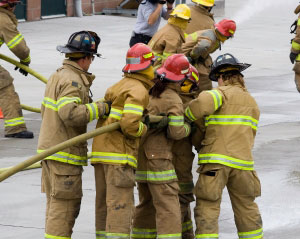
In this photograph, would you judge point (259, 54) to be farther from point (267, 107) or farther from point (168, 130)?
point (168, 130)

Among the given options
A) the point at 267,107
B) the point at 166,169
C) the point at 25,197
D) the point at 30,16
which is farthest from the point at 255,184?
the point at 30,16

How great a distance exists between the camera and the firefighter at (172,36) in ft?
31.3

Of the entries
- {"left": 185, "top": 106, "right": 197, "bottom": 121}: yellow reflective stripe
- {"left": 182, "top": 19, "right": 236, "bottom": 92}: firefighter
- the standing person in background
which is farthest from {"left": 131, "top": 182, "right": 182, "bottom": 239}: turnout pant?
the standing person in background

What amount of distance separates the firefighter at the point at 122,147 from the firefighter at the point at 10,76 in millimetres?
4363

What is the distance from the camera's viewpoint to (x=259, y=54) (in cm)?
1912

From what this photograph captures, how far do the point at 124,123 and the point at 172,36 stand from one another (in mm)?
3592

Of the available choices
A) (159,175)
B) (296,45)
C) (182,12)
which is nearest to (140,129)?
(159,175)

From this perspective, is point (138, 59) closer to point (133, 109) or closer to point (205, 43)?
point (133, 109)

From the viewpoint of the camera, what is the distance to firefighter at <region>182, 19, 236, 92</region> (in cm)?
956

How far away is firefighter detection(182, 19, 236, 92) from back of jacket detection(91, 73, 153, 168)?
3.22 metres

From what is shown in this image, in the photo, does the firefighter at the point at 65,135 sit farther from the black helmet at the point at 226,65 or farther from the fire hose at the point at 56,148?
the black helmet at the point at 226,65

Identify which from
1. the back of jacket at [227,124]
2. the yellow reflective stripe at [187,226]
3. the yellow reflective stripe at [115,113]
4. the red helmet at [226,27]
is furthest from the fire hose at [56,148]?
the red helmet at [226,27]

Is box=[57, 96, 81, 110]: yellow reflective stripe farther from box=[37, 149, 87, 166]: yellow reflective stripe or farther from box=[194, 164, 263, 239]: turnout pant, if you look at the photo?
box=[194, 164, 263, 239]: turnout pant

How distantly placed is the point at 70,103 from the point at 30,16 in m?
15.6
